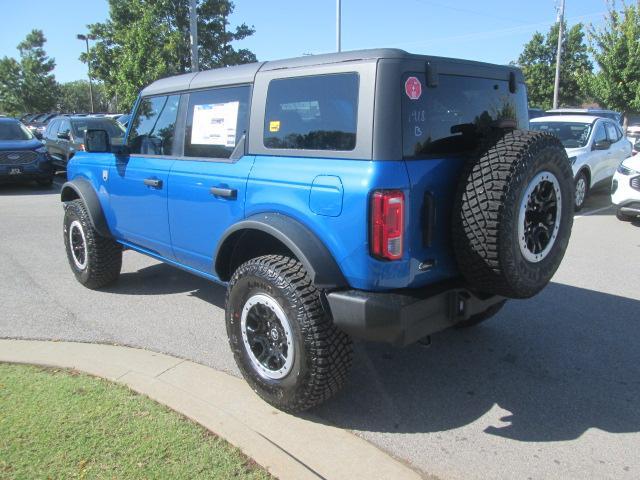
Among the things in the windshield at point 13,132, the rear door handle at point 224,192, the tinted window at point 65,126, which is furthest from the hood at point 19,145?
the rear door handle at point 224,192

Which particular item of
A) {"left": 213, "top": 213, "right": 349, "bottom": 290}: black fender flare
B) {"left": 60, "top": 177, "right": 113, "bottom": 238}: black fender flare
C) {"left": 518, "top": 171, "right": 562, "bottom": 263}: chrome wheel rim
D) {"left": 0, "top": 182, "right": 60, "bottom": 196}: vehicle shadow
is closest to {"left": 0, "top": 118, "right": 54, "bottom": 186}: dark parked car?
{"left": 0, "top": 182, "right": 60, "bottom": 196}: vehicle shadow

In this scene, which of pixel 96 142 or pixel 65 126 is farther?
pixel 65 126

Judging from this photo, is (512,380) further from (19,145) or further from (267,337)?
(19,145)

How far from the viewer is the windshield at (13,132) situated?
42.9 feet

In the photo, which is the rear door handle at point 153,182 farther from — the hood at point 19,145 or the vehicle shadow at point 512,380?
the hood at point 19,145

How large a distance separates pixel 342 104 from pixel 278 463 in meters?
1.88

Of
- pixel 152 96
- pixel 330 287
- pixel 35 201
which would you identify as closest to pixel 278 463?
pixel 330 287

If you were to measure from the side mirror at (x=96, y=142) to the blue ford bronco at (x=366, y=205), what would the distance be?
160cm

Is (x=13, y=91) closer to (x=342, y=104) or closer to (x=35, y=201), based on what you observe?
(x=35, y=201)

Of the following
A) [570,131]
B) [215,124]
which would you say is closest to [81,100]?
[570,131]

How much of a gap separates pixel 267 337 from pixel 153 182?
173 cm

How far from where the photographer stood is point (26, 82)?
1829 inches

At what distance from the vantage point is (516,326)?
452cm

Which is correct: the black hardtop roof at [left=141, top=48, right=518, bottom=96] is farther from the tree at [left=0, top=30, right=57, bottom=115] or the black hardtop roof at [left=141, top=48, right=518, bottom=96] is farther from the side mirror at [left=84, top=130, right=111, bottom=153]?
the tree at [left=0, top=30, right=57, bottom=115]
